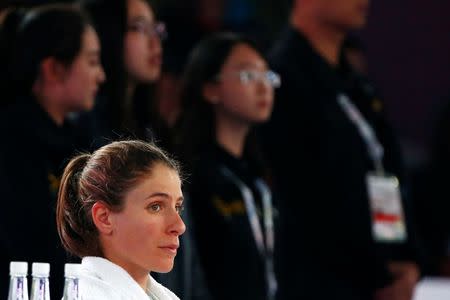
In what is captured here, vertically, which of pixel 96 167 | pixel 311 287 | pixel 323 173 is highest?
pixel 96 167

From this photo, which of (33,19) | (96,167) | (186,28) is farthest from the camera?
(186,28)

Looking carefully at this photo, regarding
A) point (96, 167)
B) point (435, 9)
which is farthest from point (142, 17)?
point (435, 9)

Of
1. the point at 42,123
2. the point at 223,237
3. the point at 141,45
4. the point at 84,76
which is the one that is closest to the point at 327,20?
the point at 141,45

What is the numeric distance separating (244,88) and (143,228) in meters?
2.33

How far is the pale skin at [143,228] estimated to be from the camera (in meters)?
2.86

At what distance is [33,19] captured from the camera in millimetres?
4238

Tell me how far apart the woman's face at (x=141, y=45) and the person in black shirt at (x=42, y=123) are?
13.5 inches

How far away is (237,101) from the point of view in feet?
16.7

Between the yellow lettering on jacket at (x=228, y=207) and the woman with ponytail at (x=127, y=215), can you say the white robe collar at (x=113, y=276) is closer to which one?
the woman with ponytail at (x=127, y=215)

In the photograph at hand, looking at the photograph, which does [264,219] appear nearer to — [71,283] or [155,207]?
[155,207]

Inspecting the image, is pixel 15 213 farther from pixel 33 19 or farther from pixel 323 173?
pixel 323 173

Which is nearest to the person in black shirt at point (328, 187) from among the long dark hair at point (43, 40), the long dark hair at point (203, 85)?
the long dark hair at point (203, 85)

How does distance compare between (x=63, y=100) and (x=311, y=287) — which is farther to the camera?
(x=311, y=287)

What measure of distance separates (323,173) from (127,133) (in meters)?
1.00
